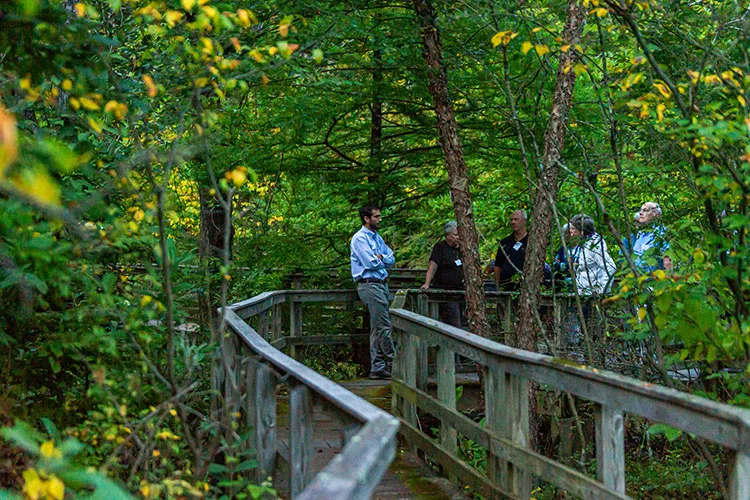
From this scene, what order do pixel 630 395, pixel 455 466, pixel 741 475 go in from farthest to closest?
pixel 455 466, pixel 630 395, pixel 741 475

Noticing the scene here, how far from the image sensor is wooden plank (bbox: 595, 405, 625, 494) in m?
4.23

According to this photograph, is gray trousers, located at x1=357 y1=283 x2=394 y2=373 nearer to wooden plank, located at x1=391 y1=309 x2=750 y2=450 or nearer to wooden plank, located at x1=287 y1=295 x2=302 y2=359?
wooden plank, located at x1=287 y1=295 x2=302 y2=359

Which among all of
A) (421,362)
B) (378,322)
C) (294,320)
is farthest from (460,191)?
(294,320)

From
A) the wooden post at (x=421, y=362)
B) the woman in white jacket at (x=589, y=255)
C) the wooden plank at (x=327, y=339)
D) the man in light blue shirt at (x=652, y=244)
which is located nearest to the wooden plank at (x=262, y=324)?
the wooden post at (x=421, y=362)

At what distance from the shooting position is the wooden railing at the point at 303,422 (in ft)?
8.34

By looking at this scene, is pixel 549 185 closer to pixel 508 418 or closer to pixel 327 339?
pixel 508 418

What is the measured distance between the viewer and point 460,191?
9250 millimetres

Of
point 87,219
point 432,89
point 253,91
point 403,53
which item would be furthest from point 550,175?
point 253,91

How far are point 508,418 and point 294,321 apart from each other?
6.87 meters

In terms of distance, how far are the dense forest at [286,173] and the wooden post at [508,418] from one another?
0.82 metres

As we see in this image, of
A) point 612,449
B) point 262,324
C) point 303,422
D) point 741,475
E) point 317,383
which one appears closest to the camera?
point 741,475

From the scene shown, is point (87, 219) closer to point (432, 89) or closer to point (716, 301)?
point (716, 301)

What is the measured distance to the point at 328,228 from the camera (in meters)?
13.6

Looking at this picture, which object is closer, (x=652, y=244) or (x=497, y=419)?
(x=497, y=419)
